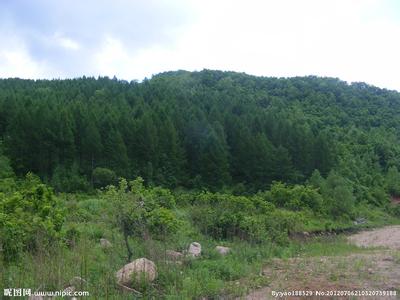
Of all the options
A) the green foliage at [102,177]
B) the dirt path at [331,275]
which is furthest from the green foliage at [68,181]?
the dirt path at [331,275]

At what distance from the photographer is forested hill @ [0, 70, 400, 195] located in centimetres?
4766

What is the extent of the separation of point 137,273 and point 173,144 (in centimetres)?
4390

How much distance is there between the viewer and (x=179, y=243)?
14.6 m

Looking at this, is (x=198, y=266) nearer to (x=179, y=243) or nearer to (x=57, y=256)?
(x=179, y=243)

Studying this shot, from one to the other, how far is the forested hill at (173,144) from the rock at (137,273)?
36.1m

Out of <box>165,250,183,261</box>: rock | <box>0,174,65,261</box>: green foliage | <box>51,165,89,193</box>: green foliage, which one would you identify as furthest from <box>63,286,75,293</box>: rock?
<box>51,165,89,193</box>: green foliage

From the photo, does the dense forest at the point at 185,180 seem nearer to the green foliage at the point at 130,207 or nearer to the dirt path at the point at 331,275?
the green foliage at the point at 130,207

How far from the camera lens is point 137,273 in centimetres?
929

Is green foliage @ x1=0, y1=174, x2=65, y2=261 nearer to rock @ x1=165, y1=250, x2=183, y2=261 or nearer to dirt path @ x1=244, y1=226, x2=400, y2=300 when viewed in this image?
rock @ x1=165, y1=250, x2=183, y2=261

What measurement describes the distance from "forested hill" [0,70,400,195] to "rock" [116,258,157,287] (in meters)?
36.1

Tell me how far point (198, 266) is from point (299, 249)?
900 centimetres

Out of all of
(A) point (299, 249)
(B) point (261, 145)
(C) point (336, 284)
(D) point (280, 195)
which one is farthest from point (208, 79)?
(C) point (336, 284)

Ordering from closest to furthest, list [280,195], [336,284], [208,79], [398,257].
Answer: [336,284], [398,257], [280,195], [208,79]

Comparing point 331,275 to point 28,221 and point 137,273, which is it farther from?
point 28,221
